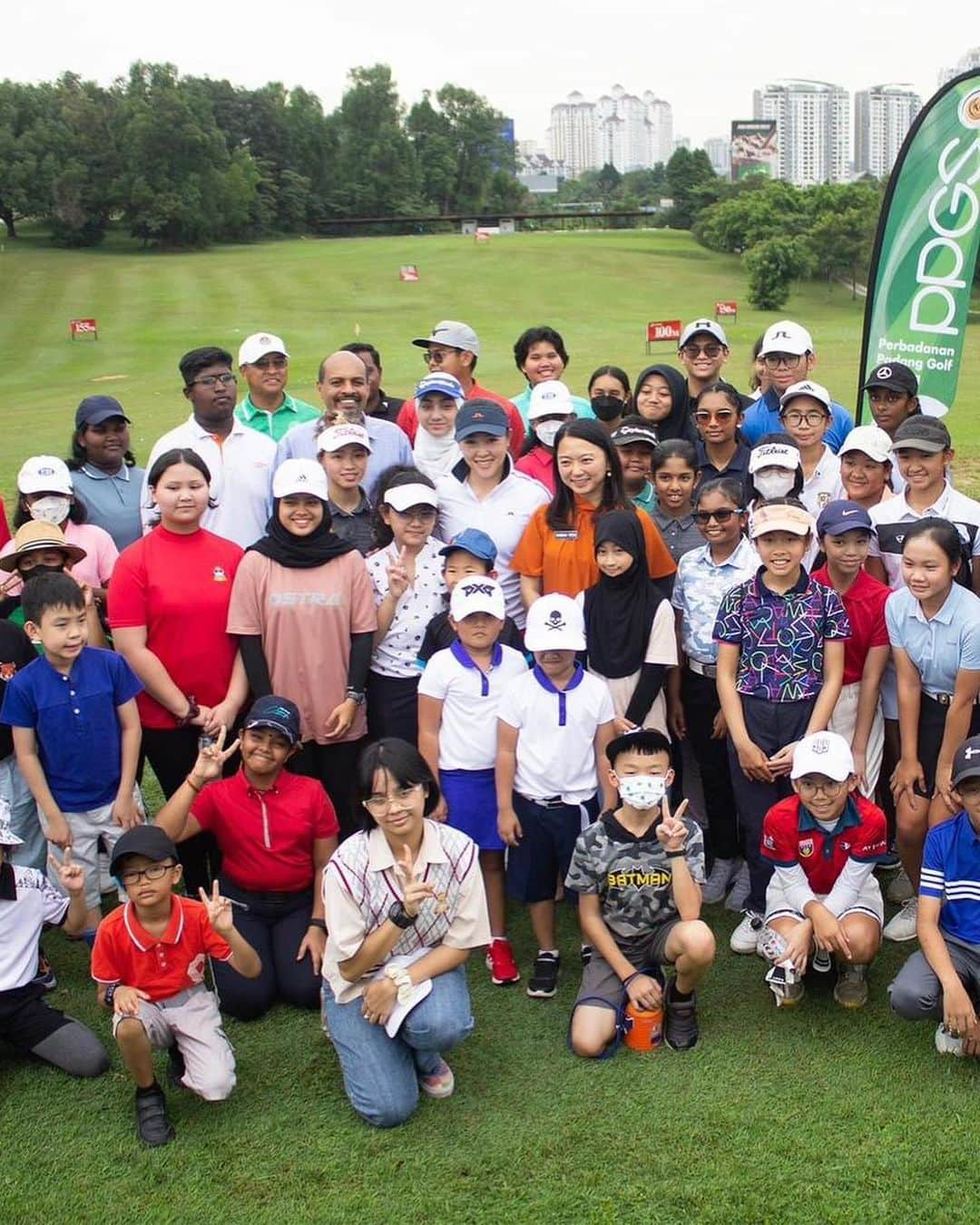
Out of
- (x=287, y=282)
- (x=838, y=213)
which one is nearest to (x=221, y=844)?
(x=287, y=282)

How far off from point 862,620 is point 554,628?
1.44 metres

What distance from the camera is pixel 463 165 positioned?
336ft

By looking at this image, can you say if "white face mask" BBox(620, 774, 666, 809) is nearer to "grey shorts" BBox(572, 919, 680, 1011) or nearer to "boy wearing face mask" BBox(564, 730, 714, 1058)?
"boy wearing face mask" BBox(564, 730, 714, 1058)

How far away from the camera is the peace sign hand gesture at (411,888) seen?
4215 millimetres

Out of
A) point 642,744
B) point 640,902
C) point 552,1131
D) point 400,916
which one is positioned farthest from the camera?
point 640,902

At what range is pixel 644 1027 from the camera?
4637 mm

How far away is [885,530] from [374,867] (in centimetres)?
294

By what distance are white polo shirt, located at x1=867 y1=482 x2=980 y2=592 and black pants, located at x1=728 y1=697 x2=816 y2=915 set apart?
915 mm

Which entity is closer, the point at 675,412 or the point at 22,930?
the point at 22,930

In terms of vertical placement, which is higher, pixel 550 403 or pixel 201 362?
pixel 201 362

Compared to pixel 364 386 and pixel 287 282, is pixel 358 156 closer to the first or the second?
pixel 287 282

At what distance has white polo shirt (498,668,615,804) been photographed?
5078mm

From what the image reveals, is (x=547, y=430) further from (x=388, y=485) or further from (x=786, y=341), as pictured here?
(x=786, y=341)

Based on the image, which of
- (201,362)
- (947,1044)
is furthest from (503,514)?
(947,1044)
